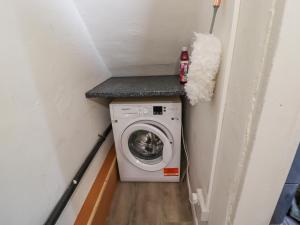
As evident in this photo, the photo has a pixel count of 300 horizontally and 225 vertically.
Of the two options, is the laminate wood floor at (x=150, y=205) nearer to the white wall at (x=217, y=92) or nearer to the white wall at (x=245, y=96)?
the white wall at (x=217, y=92)

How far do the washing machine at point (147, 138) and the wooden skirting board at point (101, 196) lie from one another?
0.36ft

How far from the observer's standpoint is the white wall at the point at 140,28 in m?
1.11

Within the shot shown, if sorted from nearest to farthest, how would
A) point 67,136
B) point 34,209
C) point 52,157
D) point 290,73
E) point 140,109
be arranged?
1. point 290,73
2. point 34,209
3. point 52,157
4. point 67,136
5. point 140,109

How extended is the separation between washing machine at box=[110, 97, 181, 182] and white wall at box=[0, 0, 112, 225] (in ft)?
1.11

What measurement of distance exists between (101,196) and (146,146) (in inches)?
23.2

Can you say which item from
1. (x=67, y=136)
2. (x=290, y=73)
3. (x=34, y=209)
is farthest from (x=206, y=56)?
(x=34, y=209)

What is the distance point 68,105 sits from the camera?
107cm

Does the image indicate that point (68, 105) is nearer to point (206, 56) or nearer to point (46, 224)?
point (46, 224)

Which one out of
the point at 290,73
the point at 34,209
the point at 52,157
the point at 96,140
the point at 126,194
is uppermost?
the point at 290,73

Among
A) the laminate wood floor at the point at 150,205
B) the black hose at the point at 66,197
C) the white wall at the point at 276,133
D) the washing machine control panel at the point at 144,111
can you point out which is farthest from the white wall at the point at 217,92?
the black hose at the point at 66,197

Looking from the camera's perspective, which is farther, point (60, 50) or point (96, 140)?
point (96, 140)

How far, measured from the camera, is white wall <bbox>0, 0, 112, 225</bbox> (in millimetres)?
665

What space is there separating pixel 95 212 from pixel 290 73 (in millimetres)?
1366

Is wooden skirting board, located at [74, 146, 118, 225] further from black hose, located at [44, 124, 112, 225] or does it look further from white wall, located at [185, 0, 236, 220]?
white wall, located at [185, 0, 236, 220]
